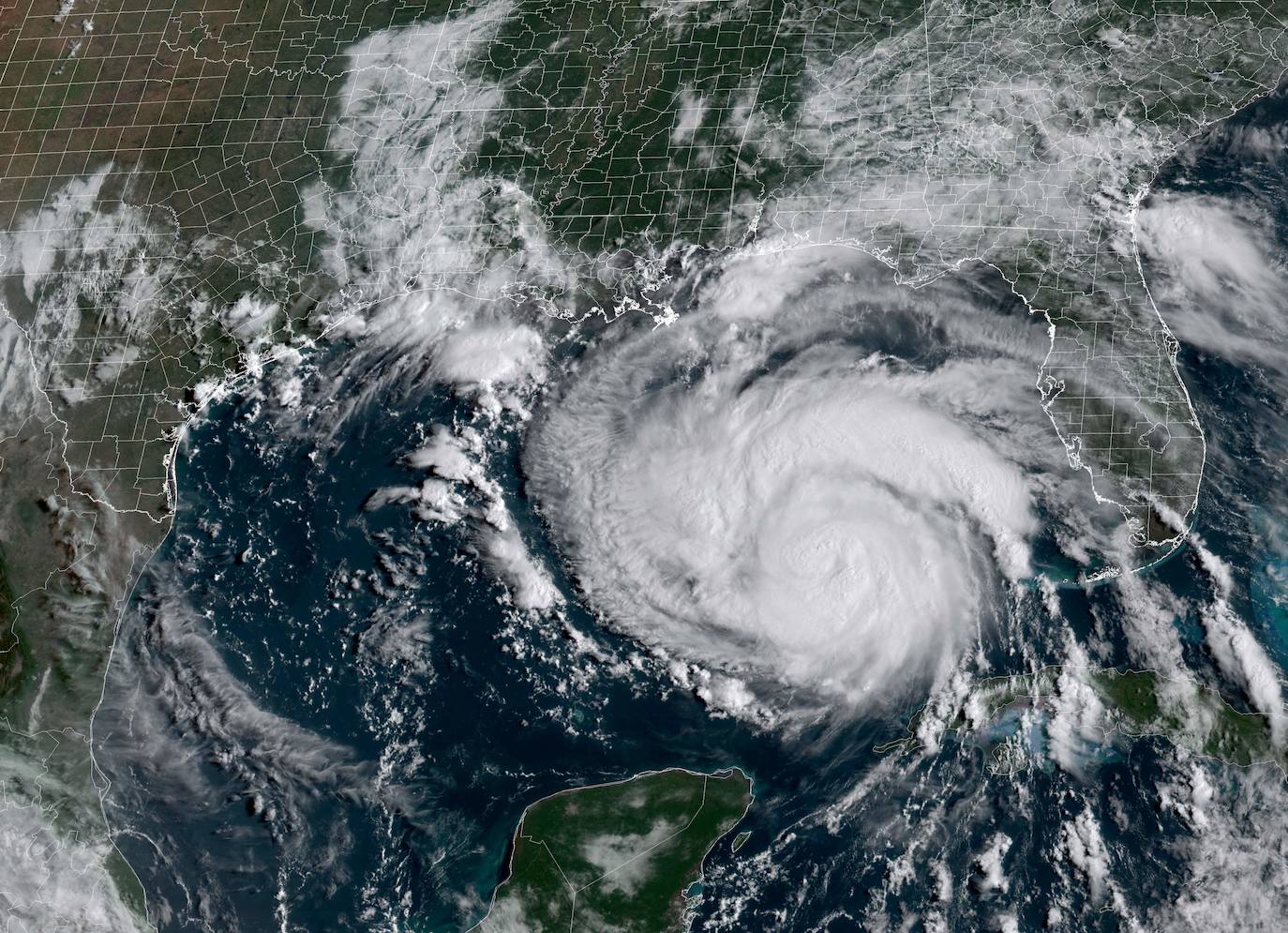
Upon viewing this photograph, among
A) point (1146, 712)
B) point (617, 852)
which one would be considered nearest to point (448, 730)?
point (617, 852)

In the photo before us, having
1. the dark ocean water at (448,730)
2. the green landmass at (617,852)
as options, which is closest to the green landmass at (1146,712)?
the dark ocean water at (448,730)

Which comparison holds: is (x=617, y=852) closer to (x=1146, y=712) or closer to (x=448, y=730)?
(x=448, y=730)

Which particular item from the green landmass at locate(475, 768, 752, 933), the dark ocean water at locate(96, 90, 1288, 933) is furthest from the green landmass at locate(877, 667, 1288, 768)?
the green landmass at locate(475, 768, 752, 933)

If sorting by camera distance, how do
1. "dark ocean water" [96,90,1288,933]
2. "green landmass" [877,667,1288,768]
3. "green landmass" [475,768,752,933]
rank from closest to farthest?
1. "green landmass" [877,667,1288,768]
2. "dark ocean water" [96,90,1288,933]
3. "green landmass" [475,768,752,933]

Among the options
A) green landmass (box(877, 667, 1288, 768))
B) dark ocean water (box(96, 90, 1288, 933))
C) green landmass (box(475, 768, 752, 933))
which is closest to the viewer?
green landmass (box(877, 667, 1288, 768))

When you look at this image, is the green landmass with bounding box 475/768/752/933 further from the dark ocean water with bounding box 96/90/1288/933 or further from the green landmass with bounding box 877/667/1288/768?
the green landmass with bounding box 877/667/1288/768

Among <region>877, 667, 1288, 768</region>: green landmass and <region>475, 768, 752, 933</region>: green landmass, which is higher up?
<region>877, 667, 1288, 768</region>: green landmass
